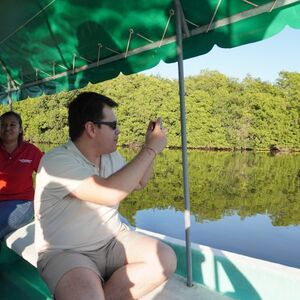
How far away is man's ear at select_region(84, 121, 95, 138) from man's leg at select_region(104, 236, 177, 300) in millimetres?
542

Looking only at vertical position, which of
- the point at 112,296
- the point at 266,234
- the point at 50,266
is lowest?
the point at 266,234

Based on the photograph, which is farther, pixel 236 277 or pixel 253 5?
pixel 236 277

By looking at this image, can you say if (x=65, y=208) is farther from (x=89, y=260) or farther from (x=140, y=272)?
(x=140, y=272)

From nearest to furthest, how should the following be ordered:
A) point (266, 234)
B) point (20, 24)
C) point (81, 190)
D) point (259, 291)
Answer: point (81, 190)
point (259, 291)
point (20, 24)
point (266, 234)

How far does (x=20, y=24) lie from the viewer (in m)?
2.84

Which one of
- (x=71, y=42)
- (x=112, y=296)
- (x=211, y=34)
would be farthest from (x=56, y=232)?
(x=71, y=42)

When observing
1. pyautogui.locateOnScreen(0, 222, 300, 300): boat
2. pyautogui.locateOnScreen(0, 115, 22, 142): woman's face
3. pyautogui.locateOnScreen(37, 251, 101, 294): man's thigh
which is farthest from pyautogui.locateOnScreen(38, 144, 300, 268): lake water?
pyautogui.locateOnScreen(37, 251, 101, 294): man's thigh

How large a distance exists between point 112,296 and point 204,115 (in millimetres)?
32704

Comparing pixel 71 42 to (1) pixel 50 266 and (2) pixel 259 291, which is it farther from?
(2) pixel 259 291

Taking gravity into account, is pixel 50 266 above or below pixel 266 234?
above

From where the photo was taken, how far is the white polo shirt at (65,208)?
1.58 metres

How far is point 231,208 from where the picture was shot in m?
13.7

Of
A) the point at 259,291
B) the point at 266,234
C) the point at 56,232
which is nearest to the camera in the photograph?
the point at 56,232

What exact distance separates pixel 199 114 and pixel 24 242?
31.5 m
